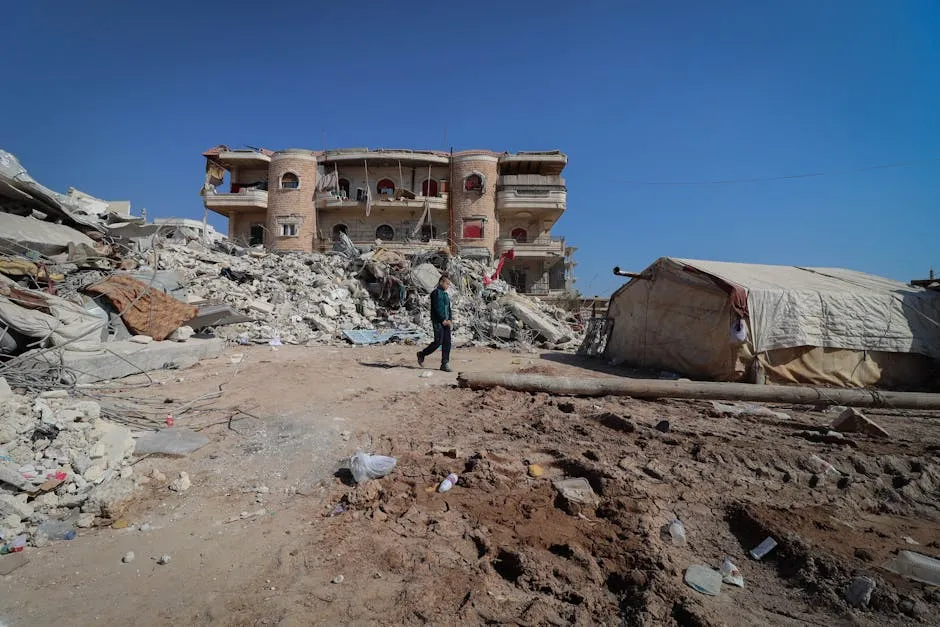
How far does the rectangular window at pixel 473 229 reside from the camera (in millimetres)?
27672

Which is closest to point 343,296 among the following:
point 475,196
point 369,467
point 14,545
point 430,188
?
point 369,467

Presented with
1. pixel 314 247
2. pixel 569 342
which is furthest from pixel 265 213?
pixel 569 342

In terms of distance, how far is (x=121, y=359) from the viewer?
211 inches

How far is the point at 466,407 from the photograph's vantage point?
15.8 feet

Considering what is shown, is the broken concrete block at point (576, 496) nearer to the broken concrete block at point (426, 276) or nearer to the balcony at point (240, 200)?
the broken concrete block at point (426, 276)

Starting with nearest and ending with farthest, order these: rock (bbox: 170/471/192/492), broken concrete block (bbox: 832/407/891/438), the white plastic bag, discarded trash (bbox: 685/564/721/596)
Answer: discarded trash (bbox: 685/564/721/596) < rock (bbox: 170/471/192/492) < the white plastic bag < broken concrete block (bbox: 832/407/891/438)

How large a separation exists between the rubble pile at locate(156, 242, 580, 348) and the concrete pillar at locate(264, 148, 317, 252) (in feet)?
40.6

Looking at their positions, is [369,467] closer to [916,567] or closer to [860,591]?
[860,591]

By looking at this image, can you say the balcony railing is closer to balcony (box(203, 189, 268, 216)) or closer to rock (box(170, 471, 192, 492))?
balcony (box(203, 189, 268, 216))

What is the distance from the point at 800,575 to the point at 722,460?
142 centimetres

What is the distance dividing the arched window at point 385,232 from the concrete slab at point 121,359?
22.7m

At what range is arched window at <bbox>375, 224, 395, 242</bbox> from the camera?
29.1m

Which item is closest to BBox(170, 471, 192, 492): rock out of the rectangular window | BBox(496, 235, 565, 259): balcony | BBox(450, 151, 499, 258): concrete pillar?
BBox(496, 235, 565, 259): balcony

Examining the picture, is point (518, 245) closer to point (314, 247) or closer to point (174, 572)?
point (314, 247)
